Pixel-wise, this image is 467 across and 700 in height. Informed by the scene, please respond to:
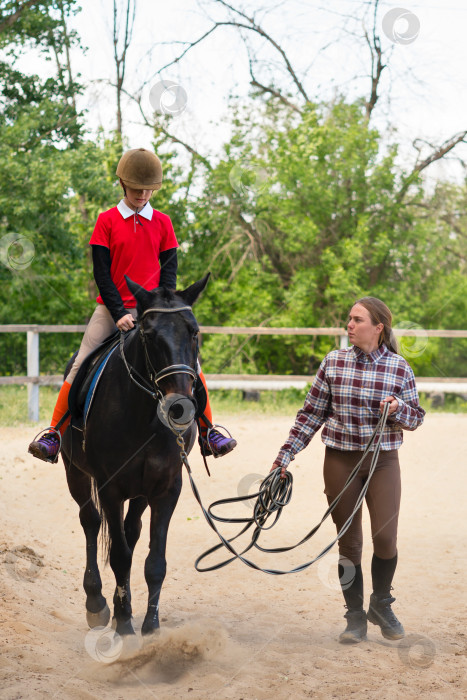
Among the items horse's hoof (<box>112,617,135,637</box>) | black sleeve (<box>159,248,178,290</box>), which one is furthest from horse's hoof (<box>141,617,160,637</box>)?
black sleeve (<box>159,248,178,290</box>)

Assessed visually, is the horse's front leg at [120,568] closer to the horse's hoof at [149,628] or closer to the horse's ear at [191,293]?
the horse's hoof at [149,628]

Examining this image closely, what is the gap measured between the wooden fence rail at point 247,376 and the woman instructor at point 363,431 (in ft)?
26.4

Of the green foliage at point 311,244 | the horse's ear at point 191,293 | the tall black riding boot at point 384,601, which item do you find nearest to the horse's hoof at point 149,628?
the tall black riding boot at point 384,601

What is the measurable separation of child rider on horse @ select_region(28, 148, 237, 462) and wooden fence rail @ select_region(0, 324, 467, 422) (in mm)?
7472

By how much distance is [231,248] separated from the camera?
55.8ft

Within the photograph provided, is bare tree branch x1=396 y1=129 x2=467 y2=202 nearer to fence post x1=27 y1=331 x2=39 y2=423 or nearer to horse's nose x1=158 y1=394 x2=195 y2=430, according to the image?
fence post x1=27 y1=331 x2=39 y2=423

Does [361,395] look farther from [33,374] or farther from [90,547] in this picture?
[33,374]

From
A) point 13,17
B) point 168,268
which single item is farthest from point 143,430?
point 13,17

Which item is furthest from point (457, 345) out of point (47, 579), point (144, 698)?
point (144, 698)

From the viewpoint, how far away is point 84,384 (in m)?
4.21

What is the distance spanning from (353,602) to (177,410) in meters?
1.65

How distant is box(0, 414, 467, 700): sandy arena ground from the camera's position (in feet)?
11.3

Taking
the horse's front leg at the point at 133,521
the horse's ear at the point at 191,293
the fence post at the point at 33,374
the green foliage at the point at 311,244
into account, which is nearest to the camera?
the horse's ear at the point at 191,293

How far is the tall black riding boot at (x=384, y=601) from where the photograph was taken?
3996 mm
